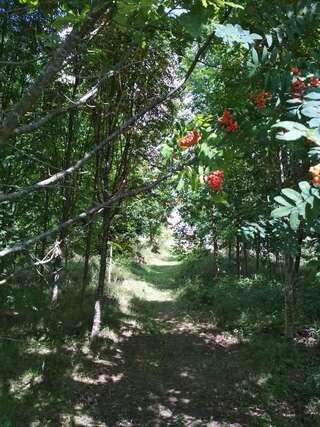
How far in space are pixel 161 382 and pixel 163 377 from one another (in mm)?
257

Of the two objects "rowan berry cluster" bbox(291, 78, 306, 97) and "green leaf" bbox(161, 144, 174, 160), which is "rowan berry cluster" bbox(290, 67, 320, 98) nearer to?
"rowan berry cluster" bbox(291, 78, 306, 97)

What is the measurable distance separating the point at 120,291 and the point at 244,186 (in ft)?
19.4

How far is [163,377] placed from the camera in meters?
8.21

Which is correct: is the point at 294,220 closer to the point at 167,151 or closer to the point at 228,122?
the point at 228,122

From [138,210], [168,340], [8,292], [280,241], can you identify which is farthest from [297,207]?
[138,210]

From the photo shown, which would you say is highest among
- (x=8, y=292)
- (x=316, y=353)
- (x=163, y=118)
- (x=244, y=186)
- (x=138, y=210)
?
(x=163, y=118)

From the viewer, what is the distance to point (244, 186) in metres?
13.2

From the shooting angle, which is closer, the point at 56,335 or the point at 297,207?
the point at 297,207

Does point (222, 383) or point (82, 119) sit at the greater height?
point (82, 119)

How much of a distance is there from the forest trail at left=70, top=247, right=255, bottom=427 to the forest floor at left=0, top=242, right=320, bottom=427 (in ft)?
0.06

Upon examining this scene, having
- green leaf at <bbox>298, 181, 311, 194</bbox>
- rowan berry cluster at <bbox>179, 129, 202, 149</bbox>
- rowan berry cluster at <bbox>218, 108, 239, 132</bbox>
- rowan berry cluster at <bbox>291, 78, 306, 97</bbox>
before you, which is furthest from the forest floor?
rowan berry cluster at <bbox>291, 78, 306, 97</bbox>

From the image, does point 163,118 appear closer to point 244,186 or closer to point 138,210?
point 244,186

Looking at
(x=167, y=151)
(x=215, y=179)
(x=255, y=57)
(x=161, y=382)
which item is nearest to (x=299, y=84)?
(x=255, y=57)

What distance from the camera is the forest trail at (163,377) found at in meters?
6.63
